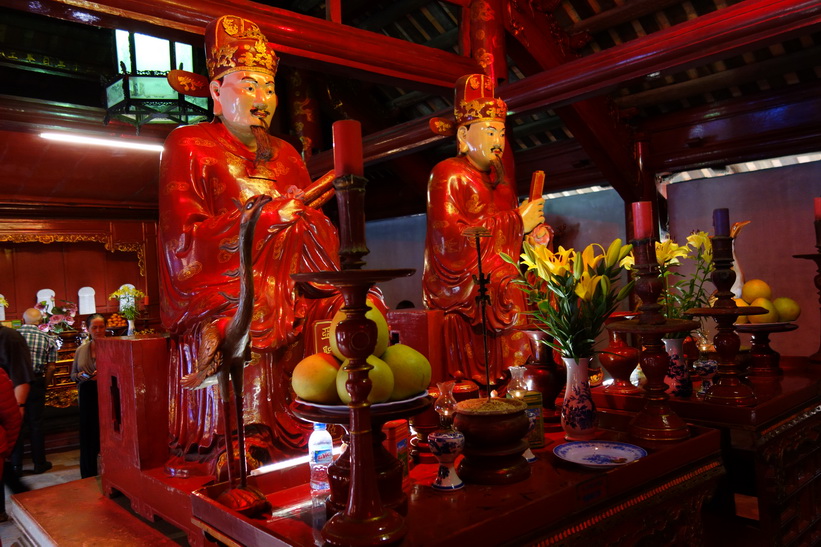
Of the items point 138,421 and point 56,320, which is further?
point 56,320

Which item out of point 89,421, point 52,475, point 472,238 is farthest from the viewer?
point 52,475

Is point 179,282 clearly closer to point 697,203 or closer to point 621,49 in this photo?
point 621,49

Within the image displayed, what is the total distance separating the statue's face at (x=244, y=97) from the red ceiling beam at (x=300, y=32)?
0.54m

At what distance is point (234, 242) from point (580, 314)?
3.90 ft

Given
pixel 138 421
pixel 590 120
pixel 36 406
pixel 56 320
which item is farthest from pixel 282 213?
pixel 56 320

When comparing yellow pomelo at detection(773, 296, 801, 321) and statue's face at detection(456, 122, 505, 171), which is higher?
statue's face at detection(456, 122, 505, 171)

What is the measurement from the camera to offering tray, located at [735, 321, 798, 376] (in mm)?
2445

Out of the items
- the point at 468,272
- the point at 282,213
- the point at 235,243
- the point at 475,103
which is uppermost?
the point at 475,103

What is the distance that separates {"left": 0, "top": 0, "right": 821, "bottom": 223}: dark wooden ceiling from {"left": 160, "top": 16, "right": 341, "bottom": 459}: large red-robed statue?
618mm

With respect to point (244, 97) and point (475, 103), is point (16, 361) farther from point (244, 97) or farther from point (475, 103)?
point (475, 103)

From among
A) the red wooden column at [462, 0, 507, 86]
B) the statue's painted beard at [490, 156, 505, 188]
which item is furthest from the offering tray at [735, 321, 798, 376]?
the red wooden column at [462, 0, 507, 86]

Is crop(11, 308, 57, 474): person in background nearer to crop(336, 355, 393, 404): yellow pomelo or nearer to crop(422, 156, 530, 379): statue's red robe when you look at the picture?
crop(422, 156, 530, 379): statue's red robe

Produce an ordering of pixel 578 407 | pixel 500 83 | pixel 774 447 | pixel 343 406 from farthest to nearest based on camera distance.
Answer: pixel 500 83
pixel 774 447
pixel 578 407
pixel 343 406

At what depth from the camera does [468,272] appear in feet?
9.87
